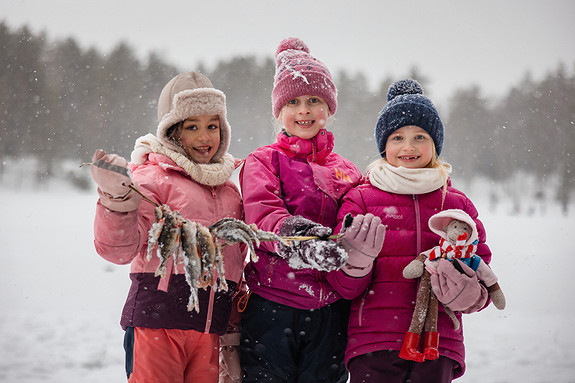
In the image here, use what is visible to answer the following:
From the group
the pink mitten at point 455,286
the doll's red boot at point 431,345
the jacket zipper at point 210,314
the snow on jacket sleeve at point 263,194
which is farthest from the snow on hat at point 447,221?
the jacket zipper at point 210,314

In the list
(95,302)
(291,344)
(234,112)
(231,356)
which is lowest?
(95,302)

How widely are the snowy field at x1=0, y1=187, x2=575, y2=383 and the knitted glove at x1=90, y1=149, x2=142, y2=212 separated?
3.61 m

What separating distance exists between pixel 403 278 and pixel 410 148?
0.64 metres

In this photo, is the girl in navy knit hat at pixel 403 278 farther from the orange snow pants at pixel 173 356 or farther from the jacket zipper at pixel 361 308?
the orange snow pants at pixel 173 356

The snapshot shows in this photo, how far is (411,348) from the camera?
6.64 feet

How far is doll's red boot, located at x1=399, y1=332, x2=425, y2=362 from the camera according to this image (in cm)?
202

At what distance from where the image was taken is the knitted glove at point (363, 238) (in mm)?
1936

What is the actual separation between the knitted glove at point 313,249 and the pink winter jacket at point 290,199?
0.62 feet

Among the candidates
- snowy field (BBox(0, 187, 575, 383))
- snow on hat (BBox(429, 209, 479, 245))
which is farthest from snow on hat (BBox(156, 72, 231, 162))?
snowy field (BBox(0, 187, 575, 383))

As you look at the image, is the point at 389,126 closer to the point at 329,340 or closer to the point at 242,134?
the point at 329,340

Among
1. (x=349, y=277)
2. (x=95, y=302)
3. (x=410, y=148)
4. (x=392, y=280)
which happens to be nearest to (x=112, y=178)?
(x=349, y=277)

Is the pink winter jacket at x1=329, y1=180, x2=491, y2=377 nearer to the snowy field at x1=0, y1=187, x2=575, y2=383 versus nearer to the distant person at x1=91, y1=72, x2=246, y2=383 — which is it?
the distant person at x1=91, y1=72, x2=246, y2=383

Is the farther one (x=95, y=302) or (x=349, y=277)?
(x=95, y=302)

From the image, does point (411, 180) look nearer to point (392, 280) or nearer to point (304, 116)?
point (392, 280)
